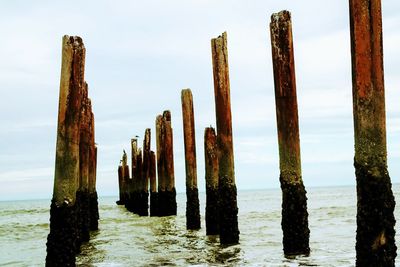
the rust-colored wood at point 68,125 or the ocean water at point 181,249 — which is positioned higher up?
the rust-colored wood at point 68,125

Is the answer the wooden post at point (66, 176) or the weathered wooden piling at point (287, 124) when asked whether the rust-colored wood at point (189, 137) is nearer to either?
the weathered wooden piling at point (287, 124)

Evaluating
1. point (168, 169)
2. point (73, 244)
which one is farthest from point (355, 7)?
point (168, 169)

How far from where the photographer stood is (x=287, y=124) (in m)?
7.80

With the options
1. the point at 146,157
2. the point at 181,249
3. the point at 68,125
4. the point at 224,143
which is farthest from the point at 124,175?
the point at 68,125

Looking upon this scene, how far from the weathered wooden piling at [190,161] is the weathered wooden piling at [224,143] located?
3.89m

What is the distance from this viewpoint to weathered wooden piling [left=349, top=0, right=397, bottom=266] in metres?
5.59

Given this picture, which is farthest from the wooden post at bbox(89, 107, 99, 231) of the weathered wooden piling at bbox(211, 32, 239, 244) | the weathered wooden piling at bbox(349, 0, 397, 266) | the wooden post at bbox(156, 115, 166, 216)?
the weathered wooden piling at bbox(349, 0, 397, 266)

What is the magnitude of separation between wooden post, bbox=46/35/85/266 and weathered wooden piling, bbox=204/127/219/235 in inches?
185

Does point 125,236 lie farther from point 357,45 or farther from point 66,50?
point 357,45

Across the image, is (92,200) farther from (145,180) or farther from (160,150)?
(145,180)

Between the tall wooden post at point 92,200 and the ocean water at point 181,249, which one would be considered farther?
the tall wooden post at point 92,200

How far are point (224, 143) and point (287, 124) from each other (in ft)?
7.78

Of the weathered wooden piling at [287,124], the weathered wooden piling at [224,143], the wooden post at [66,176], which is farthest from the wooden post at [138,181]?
the wooden post at [66,176]

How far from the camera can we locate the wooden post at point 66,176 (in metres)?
7.22
